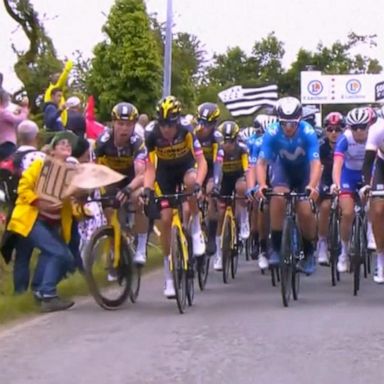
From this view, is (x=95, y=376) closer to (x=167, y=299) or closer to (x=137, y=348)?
(x=137, y=348)

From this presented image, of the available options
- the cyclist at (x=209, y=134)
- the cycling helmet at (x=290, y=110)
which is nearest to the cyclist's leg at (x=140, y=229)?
the cyclist at (x=209, y=134)

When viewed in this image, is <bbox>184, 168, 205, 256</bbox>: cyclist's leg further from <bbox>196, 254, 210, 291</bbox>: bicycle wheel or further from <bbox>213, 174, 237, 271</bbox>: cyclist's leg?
<bbox>213, 174, 237, 271</bbox>: cyclist's leg

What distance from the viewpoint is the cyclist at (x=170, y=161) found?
1084 centimetres

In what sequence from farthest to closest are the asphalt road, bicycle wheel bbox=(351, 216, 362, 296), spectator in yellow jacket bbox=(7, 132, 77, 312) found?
bicycle wheel bbox=(351, 216, 362, 296), spectator in yellow jacket bbox=(7, 132, 77, 312), the asphalt road

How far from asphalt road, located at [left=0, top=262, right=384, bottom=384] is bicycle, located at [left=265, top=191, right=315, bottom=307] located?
18 cm

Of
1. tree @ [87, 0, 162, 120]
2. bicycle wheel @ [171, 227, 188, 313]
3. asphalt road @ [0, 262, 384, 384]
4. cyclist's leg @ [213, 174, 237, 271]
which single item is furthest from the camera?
tree @ [87, 0, 162, 120]

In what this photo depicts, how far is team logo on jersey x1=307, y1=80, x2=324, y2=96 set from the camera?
5153cm

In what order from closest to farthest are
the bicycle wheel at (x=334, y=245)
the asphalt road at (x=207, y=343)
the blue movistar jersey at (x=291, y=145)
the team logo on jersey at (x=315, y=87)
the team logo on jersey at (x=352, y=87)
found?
the asphalt road at (x=207, y=343) < the blue movistar jersey at (x=291, y=145) < the bicycle wheel at (x=334, y=245) < the team logo on jersey at (x=315, y=87) < the team logo on jersey at (x=352, y=87)

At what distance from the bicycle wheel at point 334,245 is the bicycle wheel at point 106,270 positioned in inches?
111

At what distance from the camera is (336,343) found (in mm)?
9016

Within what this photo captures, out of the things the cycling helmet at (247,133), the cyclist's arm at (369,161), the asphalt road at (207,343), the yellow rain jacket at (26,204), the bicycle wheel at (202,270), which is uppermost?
the cycling helmet at (247,133)

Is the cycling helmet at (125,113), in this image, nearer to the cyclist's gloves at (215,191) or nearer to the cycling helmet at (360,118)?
the cyclist's gloves at (215,191)

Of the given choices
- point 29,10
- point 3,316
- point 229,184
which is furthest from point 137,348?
point 29,10

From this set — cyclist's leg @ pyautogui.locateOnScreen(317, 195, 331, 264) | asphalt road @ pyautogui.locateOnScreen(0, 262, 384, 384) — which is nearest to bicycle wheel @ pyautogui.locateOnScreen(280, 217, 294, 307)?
asphalt road @ pyautogui.locateOnScreen(0, 262, 384, 384)
